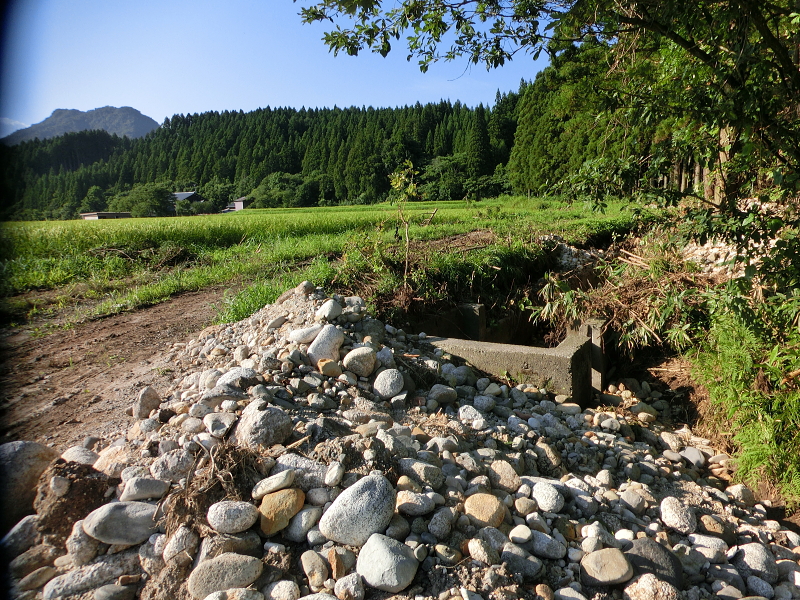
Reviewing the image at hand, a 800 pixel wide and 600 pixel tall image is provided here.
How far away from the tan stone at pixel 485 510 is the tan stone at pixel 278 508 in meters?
0.70

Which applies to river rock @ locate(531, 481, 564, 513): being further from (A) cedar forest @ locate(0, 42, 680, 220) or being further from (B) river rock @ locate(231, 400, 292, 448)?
(A) cedar forest @ locate(0, 42, 680, 220)

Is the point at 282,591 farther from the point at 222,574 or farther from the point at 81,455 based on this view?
the point at 81,455

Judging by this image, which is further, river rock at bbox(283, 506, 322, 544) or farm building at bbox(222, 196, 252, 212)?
farm building at bbox(222, 196, 252, 212)

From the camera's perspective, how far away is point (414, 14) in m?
3.13

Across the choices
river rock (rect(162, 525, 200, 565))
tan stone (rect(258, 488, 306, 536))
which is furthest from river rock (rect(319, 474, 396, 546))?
river rock (rect(162, 525, 200, 565))

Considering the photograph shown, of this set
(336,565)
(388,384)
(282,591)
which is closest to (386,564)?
(336,565)

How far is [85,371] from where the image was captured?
3643mm

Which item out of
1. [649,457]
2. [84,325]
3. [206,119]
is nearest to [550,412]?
[649,457]

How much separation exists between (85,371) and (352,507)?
2.71 meters

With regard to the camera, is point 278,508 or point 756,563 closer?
point 278,508

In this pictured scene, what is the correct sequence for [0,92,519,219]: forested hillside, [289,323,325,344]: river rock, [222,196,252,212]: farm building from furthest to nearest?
[222,196,252,212]: farm building < [0,92,519,219]: forested hillside < [289,323,325,344]: river rock

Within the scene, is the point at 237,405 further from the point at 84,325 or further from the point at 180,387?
the point at 84,325

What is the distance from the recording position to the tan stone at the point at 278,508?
193 centimetres

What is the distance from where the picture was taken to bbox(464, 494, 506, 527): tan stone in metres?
2.07
